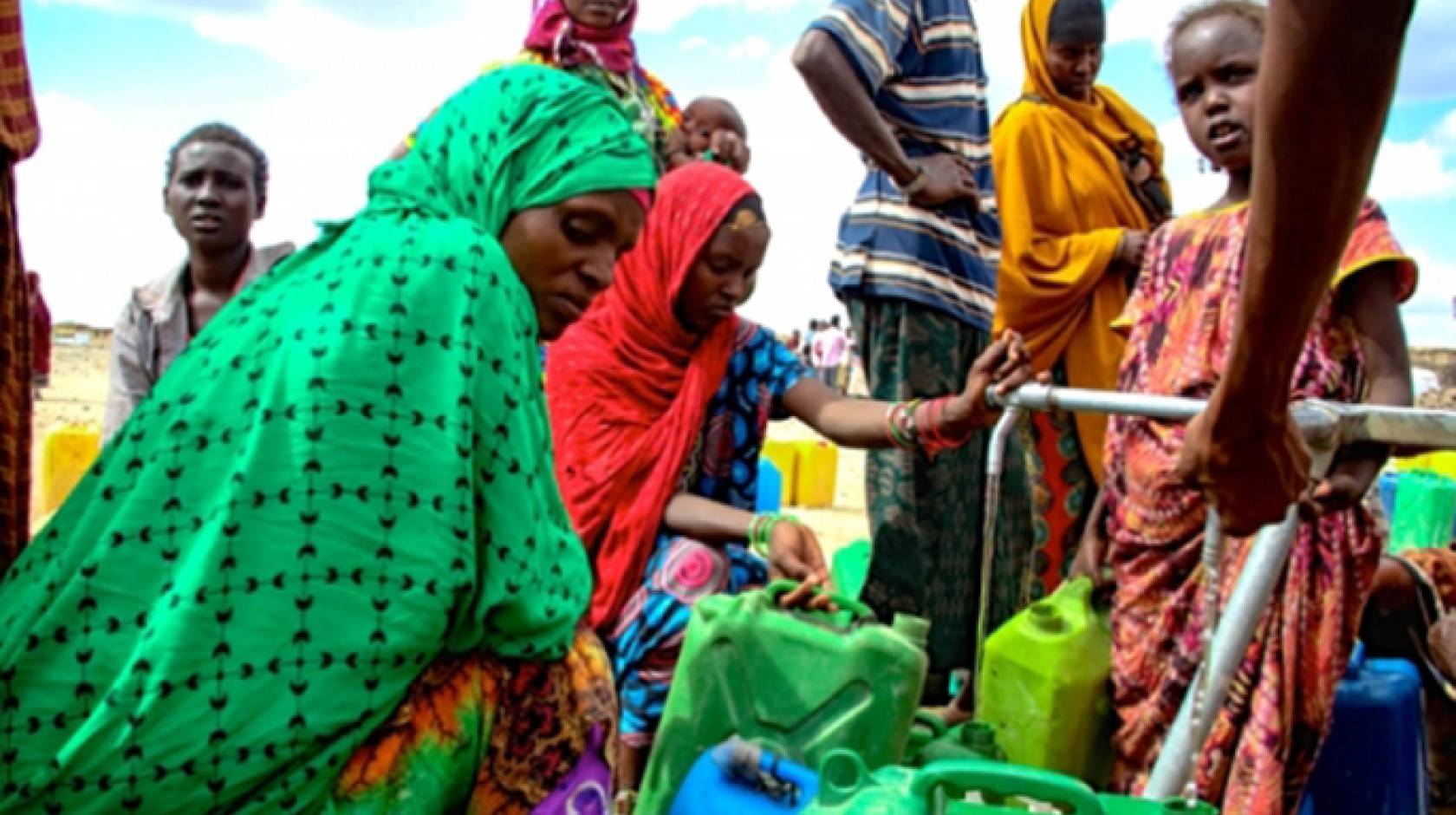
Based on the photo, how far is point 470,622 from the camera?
1.87m

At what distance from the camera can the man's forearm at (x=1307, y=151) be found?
1156mm

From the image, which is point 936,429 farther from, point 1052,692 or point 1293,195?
point 1293,195

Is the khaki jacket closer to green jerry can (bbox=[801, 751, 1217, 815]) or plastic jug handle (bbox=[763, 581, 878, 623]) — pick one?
plastic jug handle (bbox=[763, 581, 878, 623])

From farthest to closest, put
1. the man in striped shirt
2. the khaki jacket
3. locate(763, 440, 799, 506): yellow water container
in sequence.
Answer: locate(763, 440, 799, 506): yellow water container → the khaki jacket → the man in striped shirt

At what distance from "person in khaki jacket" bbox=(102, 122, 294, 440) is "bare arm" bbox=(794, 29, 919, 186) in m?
1.66

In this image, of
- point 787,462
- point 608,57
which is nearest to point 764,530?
point 608,57

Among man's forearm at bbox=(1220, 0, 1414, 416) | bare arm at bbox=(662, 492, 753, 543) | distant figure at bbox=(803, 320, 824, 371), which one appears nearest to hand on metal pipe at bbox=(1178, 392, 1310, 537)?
man's forearm at bbox=(1220, 0, 1414, 416)

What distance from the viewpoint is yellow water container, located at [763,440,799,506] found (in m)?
10.4

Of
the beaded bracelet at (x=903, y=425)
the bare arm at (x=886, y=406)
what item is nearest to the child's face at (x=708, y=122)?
the bare arm at (x=886, y=406)

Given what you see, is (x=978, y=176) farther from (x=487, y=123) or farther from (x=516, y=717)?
(x=516, y=717)

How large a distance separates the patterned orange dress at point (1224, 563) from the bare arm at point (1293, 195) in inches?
40.2

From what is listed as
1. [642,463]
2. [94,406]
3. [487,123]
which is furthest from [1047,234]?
[94,406]

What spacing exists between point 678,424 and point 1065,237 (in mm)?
1746

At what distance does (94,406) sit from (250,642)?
65.0ft
